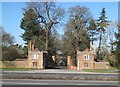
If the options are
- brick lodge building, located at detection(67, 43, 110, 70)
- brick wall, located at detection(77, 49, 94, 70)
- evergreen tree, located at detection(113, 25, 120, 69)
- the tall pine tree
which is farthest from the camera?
brick wall, located at detection(77, 49, 94, 70)

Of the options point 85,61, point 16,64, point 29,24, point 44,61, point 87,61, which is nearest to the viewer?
point 16,64

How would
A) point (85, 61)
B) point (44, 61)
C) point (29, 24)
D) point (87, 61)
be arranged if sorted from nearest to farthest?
point (87, 61)
point (85, 61)
point (44, 61)
point (29, 24)

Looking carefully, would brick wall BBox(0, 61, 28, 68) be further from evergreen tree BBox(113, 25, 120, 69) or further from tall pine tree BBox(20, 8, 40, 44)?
evergreen tree BBox(113, 25, 120, 69)

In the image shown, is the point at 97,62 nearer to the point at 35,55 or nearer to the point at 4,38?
the point at 35,55

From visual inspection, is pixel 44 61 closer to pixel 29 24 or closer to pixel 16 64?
pixel 16 64

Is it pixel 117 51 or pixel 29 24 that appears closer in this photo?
pixel 117 51

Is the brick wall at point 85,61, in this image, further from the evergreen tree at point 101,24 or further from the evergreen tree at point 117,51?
the evergreen tree at point 117,51

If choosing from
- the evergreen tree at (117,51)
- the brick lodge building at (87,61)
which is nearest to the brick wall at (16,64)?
the brick lodge building at (87,61)

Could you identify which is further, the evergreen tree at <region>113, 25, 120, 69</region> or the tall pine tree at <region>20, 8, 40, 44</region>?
the tall pine tree at <region>20, 8, 40, 44</region>

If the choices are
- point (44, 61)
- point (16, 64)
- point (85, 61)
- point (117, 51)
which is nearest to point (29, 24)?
point (44, 61)

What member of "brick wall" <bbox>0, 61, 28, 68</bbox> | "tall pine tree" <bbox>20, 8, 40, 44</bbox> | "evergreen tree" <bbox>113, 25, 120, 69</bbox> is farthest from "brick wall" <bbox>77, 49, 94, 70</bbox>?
"evergreen tree" <bbox>113, 25, 120, 69</bbox>

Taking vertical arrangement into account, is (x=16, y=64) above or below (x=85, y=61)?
below

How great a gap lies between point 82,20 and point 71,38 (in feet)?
19.5

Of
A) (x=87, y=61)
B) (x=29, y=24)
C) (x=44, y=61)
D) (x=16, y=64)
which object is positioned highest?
(x=29, y=24)
